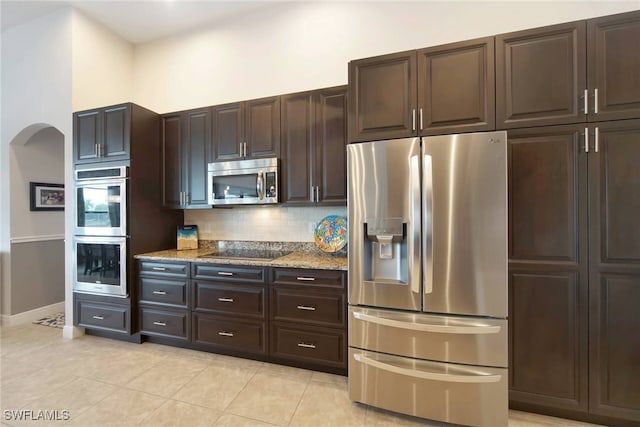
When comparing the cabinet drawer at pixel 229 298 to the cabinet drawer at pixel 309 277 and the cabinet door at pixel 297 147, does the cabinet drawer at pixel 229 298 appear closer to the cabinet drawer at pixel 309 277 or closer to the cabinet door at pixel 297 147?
the cabinet drawer at pixel 309 277

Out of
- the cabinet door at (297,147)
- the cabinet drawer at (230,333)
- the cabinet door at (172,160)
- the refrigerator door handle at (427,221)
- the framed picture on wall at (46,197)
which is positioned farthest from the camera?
the framed picture on wall at (46,197)

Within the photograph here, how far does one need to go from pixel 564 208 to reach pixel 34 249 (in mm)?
5531

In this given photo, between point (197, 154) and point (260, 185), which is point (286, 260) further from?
point (197, 154)

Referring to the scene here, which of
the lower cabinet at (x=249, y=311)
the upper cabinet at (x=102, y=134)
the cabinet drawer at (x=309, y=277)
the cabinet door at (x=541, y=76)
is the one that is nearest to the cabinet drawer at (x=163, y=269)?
the lower cabinet at (x=249, y=311)

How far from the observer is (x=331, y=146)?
2572mm

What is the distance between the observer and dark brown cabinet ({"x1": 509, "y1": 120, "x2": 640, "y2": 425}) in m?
1.63

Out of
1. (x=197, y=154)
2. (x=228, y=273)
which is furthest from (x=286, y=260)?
(x=197, y=154)

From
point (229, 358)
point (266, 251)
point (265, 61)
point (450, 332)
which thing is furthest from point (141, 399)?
point (265, 61)

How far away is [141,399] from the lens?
201 cm

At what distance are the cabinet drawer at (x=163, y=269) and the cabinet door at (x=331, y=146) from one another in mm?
1486

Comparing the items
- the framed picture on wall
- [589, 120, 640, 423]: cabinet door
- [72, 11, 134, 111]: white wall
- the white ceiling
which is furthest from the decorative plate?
the framed picture on wall

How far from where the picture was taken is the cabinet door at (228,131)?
2.87 metres

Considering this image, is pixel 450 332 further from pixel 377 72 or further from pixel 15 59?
pixel 15 59

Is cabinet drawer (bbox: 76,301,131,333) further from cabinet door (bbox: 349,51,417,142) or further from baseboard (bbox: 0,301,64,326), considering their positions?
cabinet door (bbox: 349,51,417,142)
